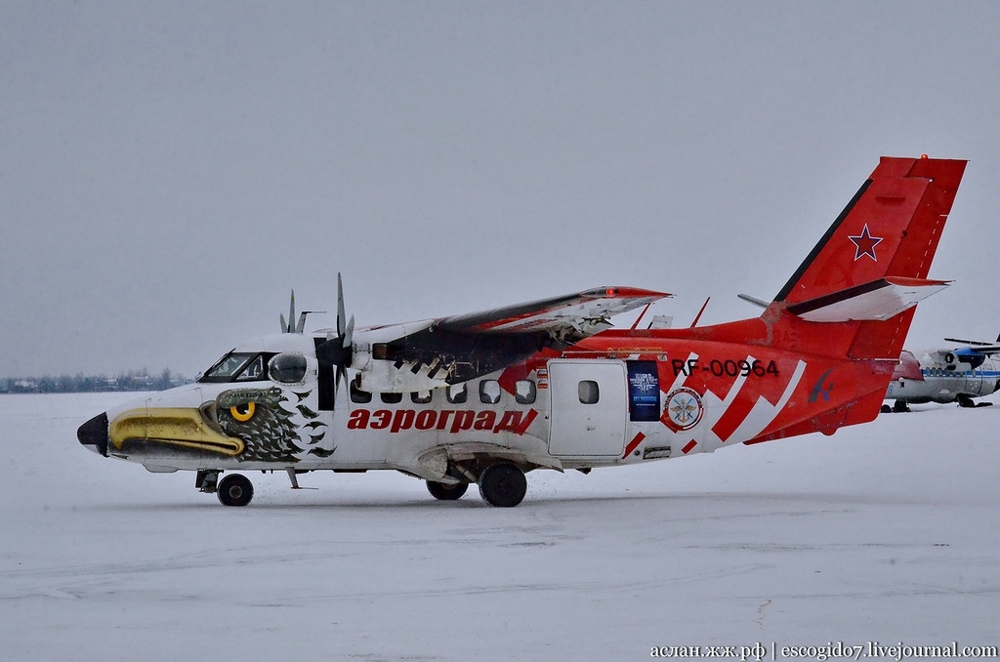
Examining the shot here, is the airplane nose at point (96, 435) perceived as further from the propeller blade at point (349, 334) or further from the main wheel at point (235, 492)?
the propeller blade at point (349, 334)

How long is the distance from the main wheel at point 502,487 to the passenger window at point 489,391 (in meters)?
1.01

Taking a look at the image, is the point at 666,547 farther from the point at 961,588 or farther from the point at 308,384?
the point at 308,384

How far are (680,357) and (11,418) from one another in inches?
1359

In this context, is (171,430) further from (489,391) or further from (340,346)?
(489,391)

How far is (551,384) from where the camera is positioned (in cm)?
1506

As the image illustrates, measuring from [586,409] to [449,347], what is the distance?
7.81 feet

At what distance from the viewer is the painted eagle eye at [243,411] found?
14.2 meters

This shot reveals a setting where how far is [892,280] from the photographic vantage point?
13953 millimetres

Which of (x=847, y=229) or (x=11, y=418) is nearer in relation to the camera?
(x=847, y=229)

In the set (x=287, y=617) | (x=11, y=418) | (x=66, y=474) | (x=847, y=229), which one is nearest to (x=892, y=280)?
(x=847, y=229)

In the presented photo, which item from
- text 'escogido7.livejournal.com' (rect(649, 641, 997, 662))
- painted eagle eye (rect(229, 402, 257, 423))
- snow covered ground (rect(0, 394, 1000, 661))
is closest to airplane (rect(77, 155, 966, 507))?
painted eagle eye (rect(229, 402, 257, 423))

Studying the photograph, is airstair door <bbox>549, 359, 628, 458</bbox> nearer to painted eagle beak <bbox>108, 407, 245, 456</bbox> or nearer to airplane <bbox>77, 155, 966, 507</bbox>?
airplane <bbox>77, 155, 966, 507</bbox>

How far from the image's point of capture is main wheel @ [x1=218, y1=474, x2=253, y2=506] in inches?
558

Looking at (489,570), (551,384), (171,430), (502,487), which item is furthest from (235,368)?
(489,570)
